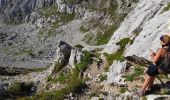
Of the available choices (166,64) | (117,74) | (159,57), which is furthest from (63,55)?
(166,64)

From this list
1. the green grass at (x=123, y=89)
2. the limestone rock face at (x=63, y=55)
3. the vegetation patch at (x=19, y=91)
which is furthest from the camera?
the limestone rock face at (x=63, y=55)

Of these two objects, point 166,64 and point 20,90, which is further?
point 20,90

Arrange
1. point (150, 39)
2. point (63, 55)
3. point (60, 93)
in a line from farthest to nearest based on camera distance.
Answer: point (63, 55) < point (150, 39) < point (60, 93)

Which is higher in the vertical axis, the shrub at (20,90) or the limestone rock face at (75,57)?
the limestone rock face at (75,57)

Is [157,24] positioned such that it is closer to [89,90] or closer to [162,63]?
[89,90]

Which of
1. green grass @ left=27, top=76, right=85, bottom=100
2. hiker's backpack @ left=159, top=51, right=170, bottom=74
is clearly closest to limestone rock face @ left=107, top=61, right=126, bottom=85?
green grass @ left=27, top=76, right=85, bottom=100

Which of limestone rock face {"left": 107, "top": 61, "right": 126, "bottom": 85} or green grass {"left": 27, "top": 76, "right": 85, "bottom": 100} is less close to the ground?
limestone rock face {"left": 107, "top": 61, "right": 126, "bottom": 85}

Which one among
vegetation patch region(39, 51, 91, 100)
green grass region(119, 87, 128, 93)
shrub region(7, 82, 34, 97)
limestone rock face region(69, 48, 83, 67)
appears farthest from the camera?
limestone rock face region(69, 48, 83, 67)

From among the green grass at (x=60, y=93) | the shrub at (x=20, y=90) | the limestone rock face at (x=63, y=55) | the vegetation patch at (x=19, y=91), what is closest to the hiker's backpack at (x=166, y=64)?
the green grass at (x=60, y=93)

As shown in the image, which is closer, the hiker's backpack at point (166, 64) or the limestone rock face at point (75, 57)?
the hiker's backpack at point (166, 64)

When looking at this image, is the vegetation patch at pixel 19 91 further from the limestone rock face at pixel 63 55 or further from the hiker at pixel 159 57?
the hiker at pixel 159 57

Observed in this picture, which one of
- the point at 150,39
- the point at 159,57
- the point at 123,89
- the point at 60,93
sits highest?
the point at 150,39

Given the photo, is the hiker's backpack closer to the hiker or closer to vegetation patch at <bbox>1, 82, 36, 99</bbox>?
the hiker

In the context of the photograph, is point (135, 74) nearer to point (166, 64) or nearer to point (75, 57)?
point (166, 64)
